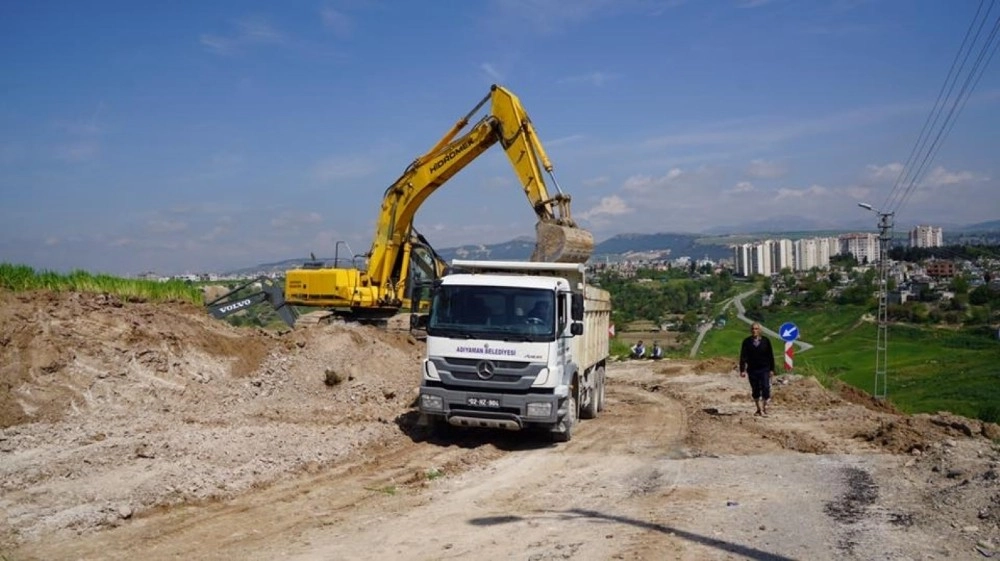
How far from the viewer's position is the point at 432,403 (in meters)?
13.7

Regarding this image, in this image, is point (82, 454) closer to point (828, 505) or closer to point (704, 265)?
point (828, 505)

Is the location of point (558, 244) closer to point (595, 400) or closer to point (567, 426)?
point (595, 400)

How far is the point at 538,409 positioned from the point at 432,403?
1.65 m

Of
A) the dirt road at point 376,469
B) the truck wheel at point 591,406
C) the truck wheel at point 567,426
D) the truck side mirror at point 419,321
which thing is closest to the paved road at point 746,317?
the truck wheel at point 591,406

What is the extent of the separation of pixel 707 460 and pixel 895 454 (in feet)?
8.88

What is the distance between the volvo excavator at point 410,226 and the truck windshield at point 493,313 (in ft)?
20.1

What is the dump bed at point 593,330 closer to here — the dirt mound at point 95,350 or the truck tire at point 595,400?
the truck tire at point 595,400

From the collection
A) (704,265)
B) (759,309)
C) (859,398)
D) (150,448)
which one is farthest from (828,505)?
(704,265)

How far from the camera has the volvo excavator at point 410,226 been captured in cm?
2138

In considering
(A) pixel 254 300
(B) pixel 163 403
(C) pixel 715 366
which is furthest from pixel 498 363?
(C) pixel 715 366

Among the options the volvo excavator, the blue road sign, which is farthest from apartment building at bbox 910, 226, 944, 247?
the volvo excavator

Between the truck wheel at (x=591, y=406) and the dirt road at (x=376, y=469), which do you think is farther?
the truck wheel at (x=591, y=406)

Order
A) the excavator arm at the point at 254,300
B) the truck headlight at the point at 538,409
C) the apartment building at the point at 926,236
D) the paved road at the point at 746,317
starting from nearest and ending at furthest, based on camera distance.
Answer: the truck headlight at the point at 538,409
the excavator arm at the point at 254,300
the paved road at the point at 746,317
the apartment building at the point at 926,236

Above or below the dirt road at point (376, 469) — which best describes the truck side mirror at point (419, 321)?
above
